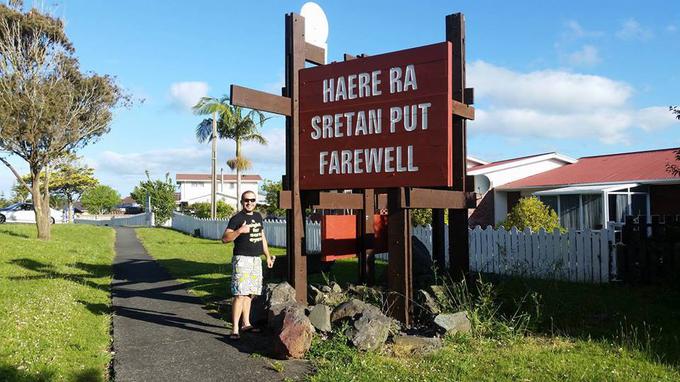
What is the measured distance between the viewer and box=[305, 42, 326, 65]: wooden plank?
799 centimetres

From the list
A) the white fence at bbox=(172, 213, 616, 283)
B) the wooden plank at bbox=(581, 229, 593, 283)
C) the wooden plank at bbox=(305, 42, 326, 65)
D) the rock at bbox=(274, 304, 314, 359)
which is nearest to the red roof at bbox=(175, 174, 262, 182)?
the white fence at bbox=(172, 213, 616, 283)

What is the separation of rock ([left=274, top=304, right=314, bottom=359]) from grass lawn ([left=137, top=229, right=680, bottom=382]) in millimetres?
146

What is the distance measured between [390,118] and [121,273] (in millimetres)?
8442

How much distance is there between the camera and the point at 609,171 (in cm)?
2292

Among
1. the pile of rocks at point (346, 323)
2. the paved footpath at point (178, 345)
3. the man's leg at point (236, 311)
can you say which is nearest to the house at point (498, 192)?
the paved footpath at point (178, 345)

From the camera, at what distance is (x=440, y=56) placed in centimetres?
667

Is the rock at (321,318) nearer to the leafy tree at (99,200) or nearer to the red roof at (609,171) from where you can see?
the red roof at (609,171)

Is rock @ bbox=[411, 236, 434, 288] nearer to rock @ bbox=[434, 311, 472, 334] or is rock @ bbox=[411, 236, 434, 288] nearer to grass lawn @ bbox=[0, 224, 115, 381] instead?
rock @ bbox=[434, 311, 472, 334]

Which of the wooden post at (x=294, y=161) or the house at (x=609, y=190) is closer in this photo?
the wooden post at (x=294, y=161)

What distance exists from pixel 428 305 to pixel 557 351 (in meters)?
1.64

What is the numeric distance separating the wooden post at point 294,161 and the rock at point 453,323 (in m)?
1.97

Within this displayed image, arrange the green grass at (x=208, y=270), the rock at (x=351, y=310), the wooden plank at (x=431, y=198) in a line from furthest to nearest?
the green grass at (x=208, y=270), the wooden plank at (x=431, y=198), the rock at (x=351, y=310)

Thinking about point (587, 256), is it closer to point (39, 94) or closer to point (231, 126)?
point (39, 94)

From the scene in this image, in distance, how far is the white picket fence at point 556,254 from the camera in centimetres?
1085
